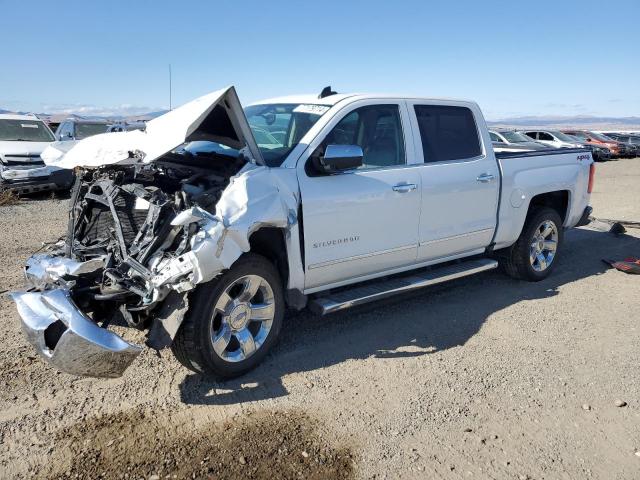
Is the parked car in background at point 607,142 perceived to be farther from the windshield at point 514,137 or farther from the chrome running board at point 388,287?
the chrome running board at point 388,287

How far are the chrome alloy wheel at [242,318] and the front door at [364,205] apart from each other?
418mm

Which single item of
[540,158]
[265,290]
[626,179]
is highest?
[540,158]

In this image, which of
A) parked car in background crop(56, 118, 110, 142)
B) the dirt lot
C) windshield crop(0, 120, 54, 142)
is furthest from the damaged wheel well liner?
parked car in background crop(56, 118, 110, 142)

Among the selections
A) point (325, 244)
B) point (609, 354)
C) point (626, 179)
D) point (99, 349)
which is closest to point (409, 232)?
point (325, 244)

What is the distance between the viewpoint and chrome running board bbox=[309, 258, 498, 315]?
165 inches

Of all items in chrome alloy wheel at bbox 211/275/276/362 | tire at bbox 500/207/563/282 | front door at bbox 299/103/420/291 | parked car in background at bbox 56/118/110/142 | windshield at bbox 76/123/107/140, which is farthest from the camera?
windshield at bbox 76/123/107/140

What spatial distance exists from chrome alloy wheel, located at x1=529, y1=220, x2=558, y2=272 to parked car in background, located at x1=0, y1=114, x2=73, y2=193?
33.0 feet

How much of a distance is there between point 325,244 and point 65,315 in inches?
74.4

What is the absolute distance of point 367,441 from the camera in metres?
3.14

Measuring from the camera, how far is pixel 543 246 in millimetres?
6227

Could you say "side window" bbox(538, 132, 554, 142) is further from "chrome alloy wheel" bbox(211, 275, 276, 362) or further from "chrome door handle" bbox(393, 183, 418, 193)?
"chrome alloy wheel" bbox(211, 275, 276, 362)

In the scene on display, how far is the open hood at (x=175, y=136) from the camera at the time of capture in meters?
3.51

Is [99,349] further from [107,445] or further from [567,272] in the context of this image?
[567,272]

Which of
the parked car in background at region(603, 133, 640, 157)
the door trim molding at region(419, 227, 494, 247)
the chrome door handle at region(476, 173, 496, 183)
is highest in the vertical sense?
the chrome door handle at region(476, 173, 496, 183)
